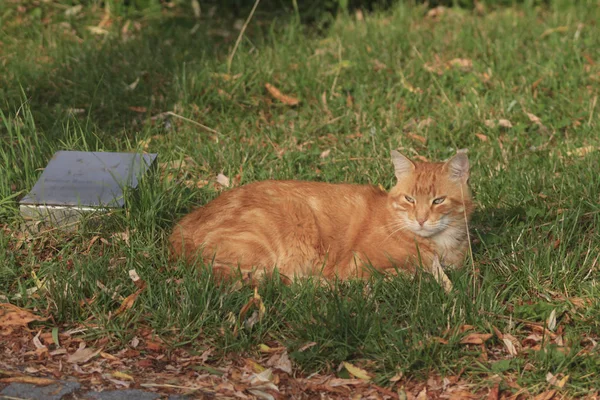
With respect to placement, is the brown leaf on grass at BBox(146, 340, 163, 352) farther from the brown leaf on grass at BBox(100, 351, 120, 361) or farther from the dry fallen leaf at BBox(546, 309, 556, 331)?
the dry fallen leaf at BBox(546, 309, 556, 331)

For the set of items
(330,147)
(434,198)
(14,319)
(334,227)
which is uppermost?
(434,198)

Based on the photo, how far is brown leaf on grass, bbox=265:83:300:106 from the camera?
6.91 meters

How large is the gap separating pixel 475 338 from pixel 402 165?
4.26ft

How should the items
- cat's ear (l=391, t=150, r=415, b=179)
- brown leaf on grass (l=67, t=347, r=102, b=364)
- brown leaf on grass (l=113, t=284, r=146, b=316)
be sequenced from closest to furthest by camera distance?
brown leaf on grass (l=67, t=347, r=102, b=364)
brown leaf on grass (l=113, t=284, r=146, b=316)
cat's ear (l=391, t=150, r=415, b=179)

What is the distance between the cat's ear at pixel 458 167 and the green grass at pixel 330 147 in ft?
1.54

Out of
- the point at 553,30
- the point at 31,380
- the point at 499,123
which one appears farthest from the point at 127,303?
the point at 553,30

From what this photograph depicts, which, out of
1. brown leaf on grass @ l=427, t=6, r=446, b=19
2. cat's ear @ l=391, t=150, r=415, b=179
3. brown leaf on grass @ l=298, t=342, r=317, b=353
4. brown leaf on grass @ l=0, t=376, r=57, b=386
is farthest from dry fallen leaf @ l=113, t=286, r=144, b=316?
brown leaf on grass @ l=427, t=6, r=446, b=19

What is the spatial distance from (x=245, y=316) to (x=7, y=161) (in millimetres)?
2063

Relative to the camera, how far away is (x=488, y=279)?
173 inches

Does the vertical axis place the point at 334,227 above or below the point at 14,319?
above

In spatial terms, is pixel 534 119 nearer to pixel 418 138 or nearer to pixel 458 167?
pixel 418 138

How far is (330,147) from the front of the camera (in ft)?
20.9

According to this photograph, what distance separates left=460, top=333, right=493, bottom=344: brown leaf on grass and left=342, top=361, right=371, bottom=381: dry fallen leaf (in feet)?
1.66

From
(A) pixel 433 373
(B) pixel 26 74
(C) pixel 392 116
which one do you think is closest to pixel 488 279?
(A) pixel 433 373
